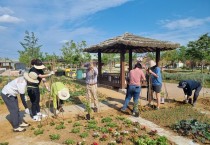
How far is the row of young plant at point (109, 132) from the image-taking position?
4621 millimetres

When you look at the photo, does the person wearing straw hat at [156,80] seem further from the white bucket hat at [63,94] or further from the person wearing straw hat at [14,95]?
the person wearing straw hat at [14,95]

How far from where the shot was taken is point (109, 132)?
17.1 feet

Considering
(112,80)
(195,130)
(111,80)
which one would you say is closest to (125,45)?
(112,80)

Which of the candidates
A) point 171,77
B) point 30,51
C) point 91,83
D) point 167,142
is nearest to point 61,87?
point 91,83

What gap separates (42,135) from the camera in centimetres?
515

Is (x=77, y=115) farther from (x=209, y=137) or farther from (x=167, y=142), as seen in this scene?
(x=209, y=137)

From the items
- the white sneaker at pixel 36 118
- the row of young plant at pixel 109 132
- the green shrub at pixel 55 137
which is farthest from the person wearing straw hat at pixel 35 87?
the green shrub at pixel 55 137

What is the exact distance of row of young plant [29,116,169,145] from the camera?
15.2 feet

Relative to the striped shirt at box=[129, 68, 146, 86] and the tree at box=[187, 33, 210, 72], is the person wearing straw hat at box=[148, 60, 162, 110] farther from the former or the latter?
the tree at box=[187, 33, 210, 72]

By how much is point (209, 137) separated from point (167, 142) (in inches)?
38.7

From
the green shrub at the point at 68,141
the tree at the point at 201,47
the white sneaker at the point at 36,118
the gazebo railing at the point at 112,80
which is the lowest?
the green shrub at the point at 68,141

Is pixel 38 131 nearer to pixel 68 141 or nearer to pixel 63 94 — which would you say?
pixel 68 141

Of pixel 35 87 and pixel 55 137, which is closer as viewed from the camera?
pixel 55 137

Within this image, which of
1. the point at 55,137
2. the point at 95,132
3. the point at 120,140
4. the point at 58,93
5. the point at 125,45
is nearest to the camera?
the point at 120,140
